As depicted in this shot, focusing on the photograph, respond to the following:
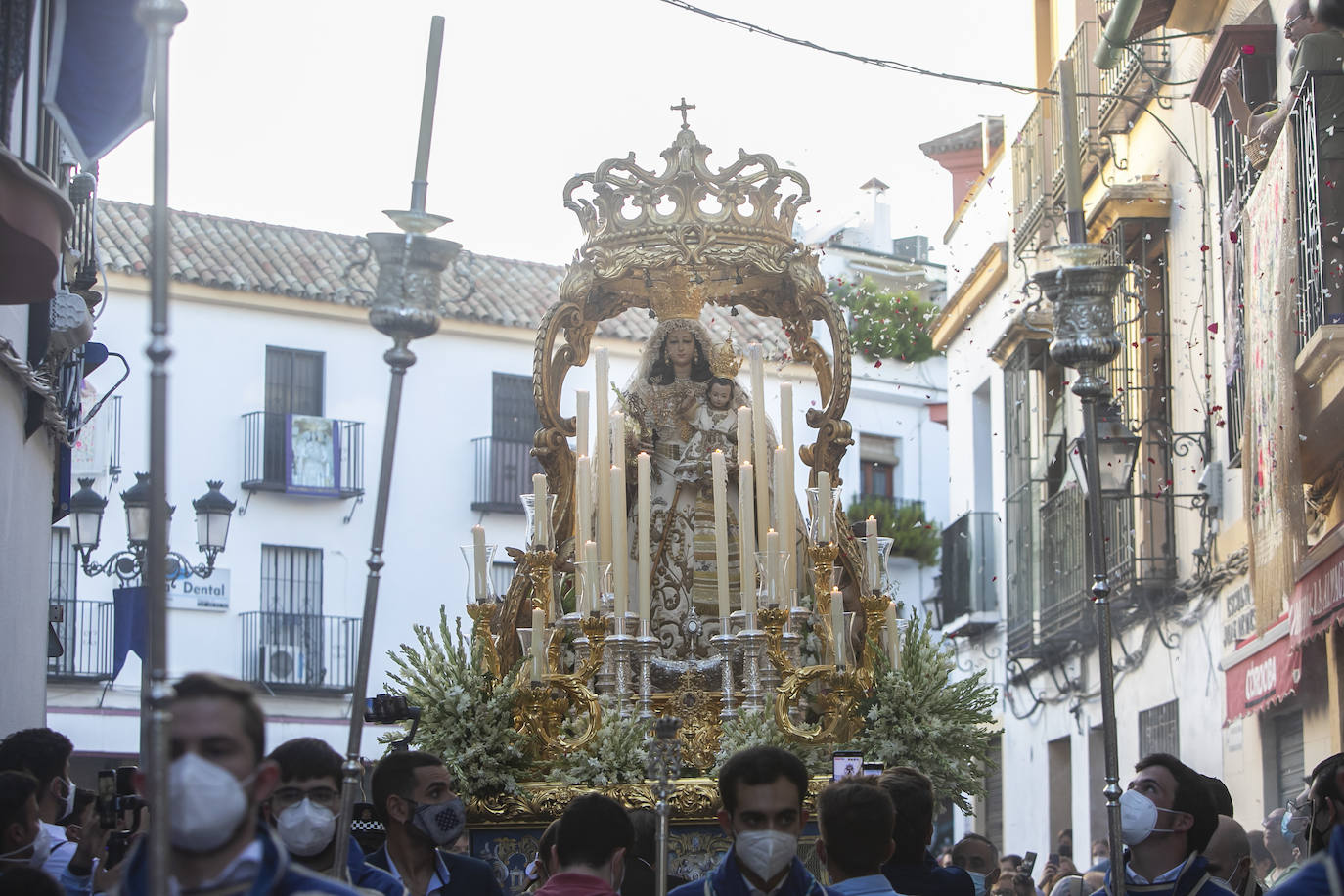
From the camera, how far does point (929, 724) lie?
23.7 feet

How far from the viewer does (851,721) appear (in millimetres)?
7324

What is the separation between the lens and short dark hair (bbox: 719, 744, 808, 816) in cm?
430

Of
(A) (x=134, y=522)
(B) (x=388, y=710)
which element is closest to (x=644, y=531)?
Result: (B) (x=388, y=710)

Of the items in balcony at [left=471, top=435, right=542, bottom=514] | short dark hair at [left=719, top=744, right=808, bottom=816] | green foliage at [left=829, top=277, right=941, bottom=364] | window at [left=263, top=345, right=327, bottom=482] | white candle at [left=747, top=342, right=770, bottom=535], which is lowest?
short dark hair at [left=719, top=744, right=808, bottom=816]

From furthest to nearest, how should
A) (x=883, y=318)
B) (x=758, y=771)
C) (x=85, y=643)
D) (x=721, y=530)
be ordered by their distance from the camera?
1. (x=883, y=318)
2. (x=85, y=643)
3. (x=721, y=530)
4. (x=758, y=771)

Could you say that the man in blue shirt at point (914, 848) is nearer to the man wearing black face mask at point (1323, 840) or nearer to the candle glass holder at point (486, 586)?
the man wearing black face mask at point (1323, 840)

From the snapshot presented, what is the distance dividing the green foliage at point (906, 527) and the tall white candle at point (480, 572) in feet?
54.2

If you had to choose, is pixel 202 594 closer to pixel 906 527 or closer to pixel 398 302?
pixel 906 527

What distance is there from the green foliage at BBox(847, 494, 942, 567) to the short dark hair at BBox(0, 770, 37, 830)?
1978cm

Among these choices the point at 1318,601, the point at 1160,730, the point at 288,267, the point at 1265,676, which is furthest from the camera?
the point at 288,267

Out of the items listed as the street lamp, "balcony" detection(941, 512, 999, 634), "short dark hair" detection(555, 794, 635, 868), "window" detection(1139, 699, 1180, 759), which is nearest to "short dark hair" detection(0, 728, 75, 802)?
"short dark hair" detection(555, 794, 635, 868)

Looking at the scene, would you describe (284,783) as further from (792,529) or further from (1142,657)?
(1142,657)

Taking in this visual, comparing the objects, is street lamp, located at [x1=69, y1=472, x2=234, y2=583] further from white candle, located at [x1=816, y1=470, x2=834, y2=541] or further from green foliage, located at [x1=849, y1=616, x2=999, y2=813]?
green foliage, located at [x1=849, y1=616, x2=999, y2=813]

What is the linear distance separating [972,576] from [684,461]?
34.7 ft
